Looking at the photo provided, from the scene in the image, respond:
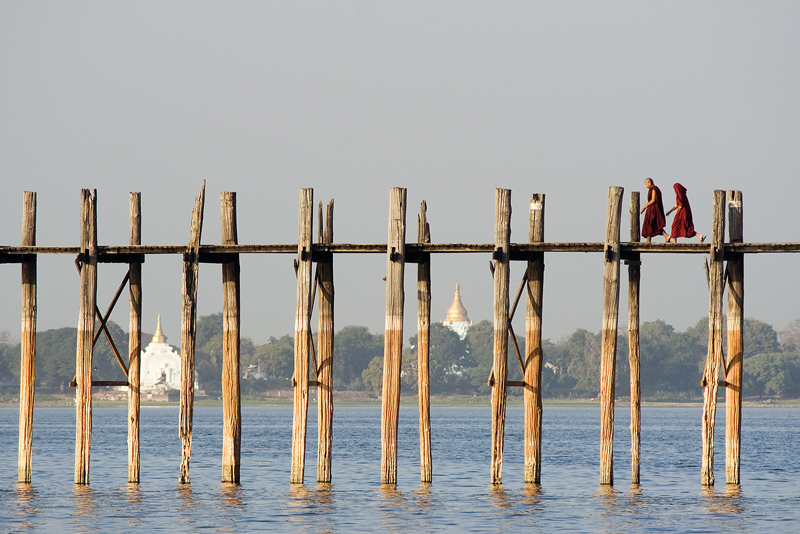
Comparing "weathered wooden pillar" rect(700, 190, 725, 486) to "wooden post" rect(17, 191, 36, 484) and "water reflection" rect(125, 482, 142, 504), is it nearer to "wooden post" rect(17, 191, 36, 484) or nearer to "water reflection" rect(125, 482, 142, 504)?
"water reflection" rect(125, 482, 142, 504)

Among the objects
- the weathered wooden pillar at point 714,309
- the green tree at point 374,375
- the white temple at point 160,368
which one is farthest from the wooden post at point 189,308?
the white temple at point 160,368

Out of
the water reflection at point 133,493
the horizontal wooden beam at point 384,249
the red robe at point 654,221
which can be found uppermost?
the red robe at point 654,221

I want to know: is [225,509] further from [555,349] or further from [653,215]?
[555,349]

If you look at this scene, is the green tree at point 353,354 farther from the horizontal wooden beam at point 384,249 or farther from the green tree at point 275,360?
the horizontal wooden beam at point 384,249

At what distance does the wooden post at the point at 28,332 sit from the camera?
22141 mm

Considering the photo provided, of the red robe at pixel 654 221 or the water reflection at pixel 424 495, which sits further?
the water reflection at pixel 424 495

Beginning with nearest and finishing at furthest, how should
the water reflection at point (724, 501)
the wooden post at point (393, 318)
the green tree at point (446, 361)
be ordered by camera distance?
the wooden post at point (393, 318)
the water reflection at point (724, 501)
the green tree at point (446, 361)

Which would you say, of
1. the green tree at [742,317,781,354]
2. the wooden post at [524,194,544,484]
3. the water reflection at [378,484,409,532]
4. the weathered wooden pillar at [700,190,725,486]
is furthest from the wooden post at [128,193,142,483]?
the green tree at [742,317,781,354]

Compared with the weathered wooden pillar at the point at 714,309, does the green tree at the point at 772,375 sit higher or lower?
lower

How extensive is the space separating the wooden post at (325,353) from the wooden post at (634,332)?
16.7ft

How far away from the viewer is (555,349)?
15325 centimetres

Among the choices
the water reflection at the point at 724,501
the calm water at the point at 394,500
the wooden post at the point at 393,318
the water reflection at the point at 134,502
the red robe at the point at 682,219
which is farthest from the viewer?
the water reflection at the point at 724,501

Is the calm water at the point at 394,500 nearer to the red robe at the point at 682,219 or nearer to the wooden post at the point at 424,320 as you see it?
the wooden post at the point at 424,320

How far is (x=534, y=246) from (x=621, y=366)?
100m
